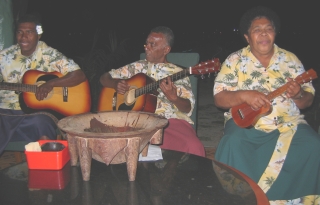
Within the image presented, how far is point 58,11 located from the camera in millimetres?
16828

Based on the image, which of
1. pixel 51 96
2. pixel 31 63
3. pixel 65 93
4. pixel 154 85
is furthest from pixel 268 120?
pixel 31 63

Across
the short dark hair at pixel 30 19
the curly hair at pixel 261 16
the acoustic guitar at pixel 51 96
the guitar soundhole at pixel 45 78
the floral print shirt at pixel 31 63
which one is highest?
the curly hair at pixel 261 16

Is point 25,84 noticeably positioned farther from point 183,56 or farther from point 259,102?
point 259,102

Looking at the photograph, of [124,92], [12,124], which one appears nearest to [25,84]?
[12,124]

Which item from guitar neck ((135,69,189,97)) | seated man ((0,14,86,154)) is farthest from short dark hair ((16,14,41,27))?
guitar neck ((135,69,189,97))

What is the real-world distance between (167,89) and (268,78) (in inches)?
30.7

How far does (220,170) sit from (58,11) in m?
16.7

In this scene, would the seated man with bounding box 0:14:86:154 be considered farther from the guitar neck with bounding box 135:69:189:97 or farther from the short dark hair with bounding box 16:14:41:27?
the guitar neck with bounding box 135:69:189:97

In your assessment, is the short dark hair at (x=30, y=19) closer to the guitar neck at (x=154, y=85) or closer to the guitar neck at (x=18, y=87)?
the guitar neck at (x=18, y=87)

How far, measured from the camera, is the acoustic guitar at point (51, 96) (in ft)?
10.7

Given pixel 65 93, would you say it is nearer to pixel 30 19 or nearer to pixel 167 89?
pixel 30 19

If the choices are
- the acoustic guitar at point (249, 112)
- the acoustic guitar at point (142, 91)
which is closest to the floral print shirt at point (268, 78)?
the acoustic guitar at point (249, 112)

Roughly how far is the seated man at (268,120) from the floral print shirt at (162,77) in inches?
16.2

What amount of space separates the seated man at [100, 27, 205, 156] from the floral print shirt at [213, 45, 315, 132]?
392 millimetres
